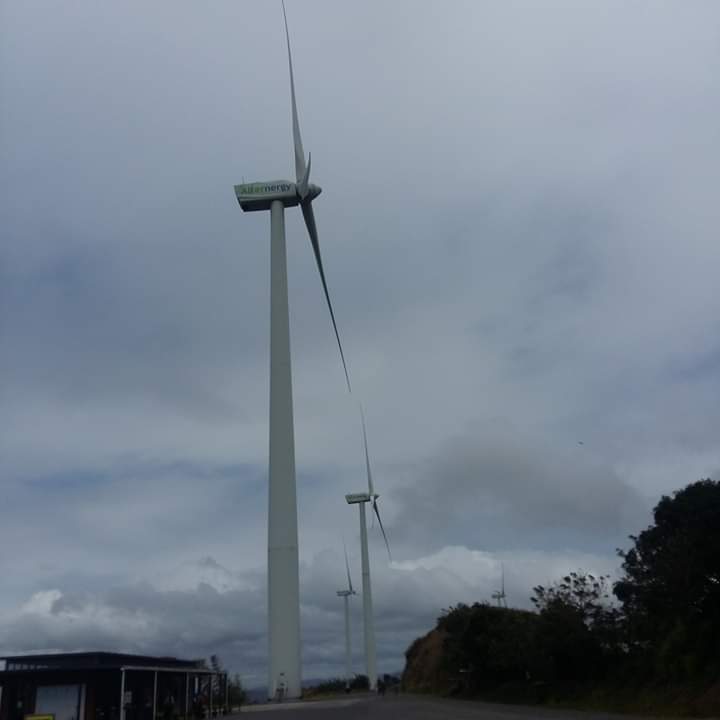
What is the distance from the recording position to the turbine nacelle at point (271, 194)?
49875 millimetres

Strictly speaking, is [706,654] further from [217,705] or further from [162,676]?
[217,705]

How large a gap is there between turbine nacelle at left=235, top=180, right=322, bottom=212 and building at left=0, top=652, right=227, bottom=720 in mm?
25582

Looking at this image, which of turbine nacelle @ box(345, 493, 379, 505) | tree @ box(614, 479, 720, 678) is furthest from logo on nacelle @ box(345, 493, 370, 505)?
tree @ box(614, 479, 720, 678)

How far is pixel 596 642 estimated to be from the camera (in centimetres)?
5906

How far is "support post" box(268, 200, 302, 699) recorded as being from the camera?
42.0m

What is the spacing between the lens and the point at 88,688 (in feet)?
144

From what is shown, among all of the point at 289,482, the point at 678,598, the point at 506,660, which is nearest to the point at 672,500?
the point at 678,598

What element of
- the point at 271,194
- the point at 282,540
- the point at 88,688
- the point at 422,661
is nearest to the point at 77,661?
the point at 88,688

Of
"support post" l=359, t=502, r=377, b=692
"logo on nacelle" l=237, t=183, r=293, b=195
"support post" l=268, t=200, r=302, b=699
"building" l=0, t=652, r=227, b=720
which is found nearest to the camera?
"support post" l=268, t=200, r=302, b=699

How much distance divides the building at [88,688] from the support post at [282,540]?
719 centimetres

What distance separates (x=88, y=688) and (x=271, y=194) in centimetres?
2759

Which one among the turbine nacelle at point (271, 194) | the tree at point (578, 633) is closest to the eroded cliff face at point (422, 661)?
the tree at point (578, 633)

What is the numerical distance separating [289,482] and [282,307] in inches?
363

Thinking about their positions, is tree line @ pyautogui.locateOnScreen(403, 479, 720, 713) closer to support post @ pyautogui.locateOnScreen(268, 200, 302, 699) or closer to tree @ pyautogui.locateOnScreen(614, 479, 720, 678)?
tree @ pyautogui.locateOnScreen(614, 479, 720, 678)
